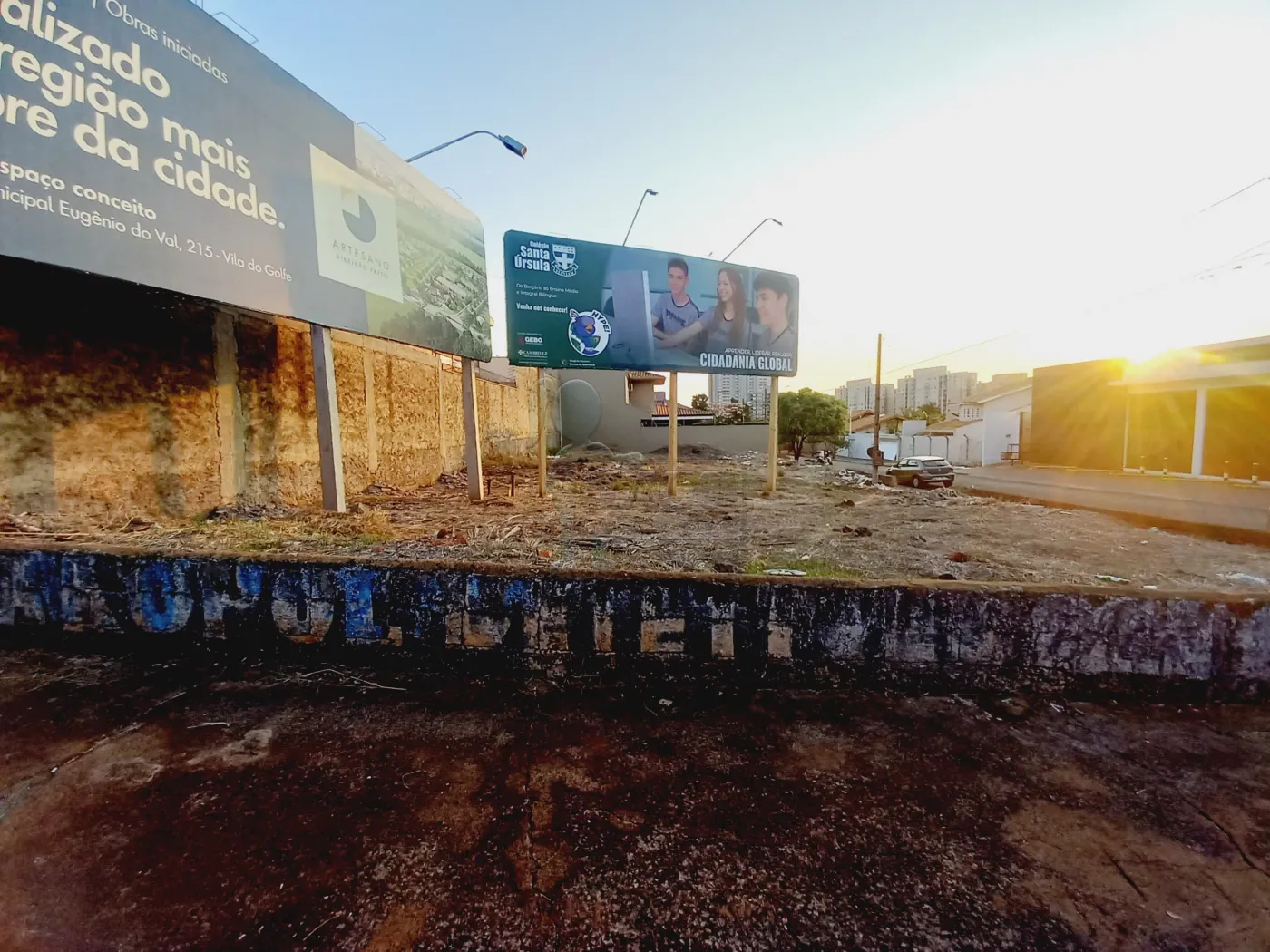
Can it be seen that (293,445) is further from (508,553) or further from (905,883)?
(905,883)

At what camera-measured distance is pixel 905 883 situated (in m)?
1.68

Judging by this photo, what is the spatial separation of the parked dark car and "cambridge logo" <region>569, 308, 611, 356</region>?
12.2m

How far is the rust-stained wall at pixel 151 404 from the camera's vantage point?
507 centimetres

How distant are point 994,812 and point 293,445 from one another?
9149 mm

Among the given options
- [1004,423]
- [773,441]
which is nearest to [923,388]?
[1004,423]

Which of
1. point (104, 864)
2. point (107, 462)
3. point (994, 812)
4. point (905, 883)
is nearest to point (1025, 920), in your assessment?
point (905, 883)

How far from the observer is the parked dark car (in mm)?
16953

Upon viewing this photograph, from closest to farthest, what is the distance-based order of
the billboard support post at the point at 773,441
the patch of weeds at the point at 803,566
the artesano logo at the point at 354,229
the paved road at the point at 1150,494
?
the patch of weeds at the point at 803,566
the artesano logo at the point at 354,229
the paved road at the point at 1150,494
the billboard support post at the point at 773,441

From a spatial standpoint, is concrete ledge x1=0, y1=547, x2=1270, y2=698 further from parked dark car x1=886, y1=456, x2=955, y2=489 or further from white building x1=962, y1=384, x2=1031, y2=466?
white building x1=962, y1=384, x2=1031, y2=466

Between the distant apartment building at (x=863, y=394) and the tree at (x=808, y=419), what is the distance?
218ft

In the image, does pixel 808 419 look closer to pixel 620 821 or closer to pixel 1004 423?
pixel 1004 423

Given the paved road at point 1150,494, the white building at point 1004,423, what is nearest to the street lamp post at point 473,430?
the paved road at point 1150,494

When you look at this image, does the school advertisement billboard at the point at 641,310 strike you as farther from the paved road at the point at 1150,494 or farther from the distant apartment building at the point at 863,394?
the distant apartment building at the point at 863,394

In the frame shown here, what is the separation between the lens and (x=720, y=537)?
22.6 feet
